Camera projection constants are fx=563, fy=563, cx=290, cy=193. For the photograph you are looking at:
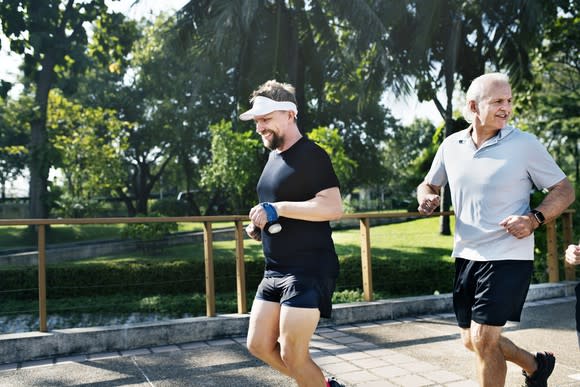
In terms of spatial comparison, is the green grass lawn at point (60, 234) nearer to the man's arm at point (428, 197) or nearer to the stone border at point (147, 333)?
the stone border at point (147, 333)

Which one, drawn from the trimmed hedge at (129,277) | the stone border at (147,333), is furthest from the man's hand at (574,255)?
the trimmed hedge at (129,277)

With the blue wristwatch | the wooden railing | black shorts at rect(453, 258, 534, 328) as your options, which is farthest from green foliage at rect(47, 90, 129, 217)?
black shorts at rect(453, 258, 534, 328)

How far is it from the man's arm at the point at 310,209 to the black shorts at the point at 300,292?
1.09 feet

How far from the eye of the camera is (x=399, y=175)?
6219 cm

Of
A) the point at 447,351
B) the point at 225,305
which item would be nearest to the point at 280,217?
the point at 447,351

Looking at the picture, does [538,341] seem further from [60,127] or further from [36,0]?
[60,127]

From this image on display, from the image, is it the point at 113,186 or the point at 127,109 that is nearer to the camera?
the point at 113,186

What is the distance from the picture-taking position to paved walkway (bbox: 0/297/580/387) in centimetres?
424

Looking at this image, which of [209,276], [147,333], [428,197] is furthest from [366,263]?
[428,197]

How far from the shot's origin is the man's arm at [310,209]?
2846 mm

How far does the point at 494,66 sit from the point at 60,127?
19566 millimetres

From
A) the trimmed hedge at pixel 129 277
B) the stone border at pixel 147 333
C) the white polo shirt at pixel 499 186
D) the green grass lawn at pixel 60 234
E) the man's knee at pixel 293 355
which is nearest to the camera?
the man's knee at pixel 293 355

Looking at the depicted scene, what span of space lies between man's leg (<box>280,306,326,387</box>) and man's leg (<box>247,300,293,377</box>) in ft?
0.42

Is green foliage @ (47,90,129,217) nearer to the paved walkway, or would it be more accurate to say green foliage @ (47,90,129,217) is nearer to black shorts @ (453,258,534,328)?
the paved walkway
